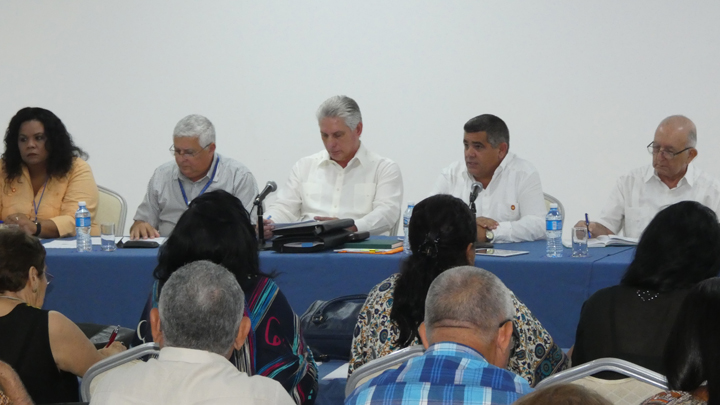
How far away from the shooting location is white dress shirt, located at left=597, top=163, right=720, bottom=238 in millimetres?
4047

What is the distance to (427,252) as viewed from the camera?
2262mm

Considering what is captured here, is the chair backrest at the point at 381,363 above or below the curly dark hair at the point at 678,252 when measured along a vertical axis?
below

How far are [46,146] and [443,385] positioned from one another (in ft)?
11.6

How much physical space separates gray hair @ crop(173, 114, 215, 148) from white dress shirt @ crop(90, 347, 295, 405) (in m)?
2.80

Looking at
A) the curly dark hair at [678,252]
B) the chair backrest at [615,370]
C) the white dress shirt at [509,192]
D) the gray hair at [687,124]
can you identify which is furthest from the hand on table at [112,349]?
the gray hair at [687,124]

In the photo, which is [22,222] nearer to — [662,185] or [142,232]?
[142,232]

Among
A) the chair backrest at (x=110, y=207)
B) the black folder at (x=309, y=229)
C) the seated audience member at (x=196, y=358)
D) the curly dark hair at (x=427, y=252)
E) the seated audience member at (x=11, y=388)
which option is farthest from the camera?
the chair backrest at (x=110, y=207)

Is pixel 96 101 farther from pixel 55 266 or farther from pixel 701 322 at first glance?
pixel 701 322

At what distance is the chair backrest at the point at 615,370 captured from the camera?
5.27 feet

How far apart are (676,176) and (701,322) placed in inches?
115

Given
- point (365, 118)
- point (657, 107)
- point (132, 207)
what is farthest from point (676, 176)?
point (132, 207)

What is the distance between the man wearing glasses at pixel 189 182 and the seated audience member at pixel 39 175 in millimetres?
328

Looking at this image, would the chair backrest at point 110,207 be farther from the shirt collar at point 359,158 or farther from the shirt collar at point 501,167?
the shirt collar at point 501,167

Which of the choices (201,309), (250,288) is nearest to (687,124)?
(250,288)
